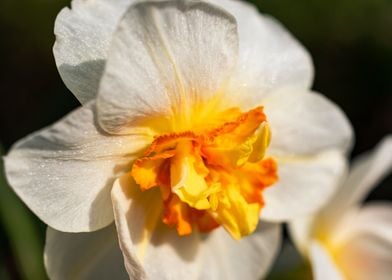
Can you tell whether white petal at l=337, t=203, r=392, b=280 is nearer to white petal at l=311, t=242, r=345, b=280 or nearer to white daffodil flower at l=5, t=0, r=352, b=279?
white petal at l=311, t=242, r=345, b=280

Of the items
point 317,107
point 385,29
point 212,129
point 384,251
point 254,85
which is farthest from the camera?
point 385,29

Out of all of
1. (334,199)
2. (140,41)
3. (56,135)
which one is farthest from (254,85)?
(334,199)

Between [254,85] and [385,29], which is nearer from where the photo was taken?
[254,85]

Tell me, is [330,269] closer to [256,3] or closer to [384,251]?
[384,251]

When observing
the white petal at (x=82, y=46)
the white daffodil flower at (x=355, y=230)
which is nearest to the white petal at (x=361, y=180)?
the white daffodil flower at (x=355, y=230)

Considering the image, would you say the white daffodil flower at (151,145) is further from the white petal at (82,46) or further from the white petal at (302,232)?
the white petal at (302,232)

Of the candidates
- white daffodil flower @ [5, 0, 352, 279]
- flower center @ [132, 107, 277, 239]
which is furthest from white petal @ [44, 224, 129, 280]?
flower center @ [132, 107, 277, 239]
